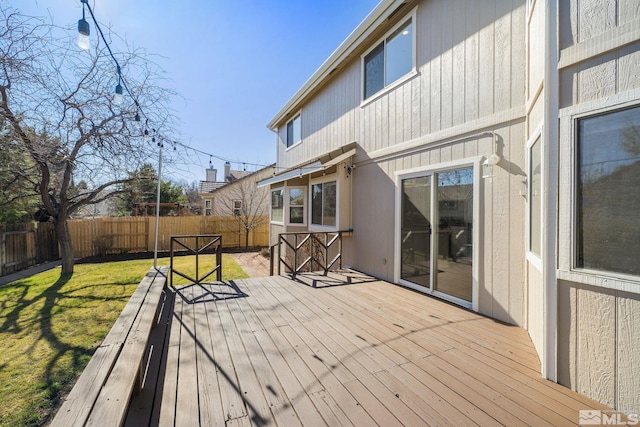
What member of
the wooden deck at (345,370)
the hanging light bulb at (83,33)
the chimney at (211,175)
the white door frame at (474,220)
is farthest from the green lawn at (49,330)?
the chimney at (211,175)

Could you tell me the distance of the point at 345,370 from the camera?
234 cm

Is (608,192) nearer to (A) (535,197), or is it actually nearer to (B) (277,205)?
(A) (535,197)

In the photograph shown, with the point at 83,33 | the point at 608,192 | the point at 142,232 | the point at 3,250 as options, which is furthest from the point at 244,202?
the point at 608,192

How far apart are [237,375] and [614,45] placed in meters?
3.69

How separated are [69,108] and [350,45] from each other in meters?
6.35

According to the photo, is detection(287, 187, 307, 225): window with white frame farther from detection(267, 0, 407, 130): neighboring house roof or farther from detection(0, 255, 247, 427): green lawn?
detection(267, 0, 407, 130): neighboring house roof

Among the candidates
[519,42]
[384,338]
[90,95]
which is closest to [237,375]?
[384,338]

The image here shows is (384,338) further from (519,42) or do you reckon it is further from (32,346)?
(32,346)

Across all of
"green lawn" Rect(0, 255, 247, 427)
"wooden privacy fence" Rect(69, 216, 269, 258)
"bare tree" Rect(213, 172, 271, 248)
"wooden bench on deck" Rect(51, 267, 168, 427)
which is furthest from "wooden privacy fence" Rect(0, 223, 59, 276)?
"wooden bench on deck" Rect(51, 267, 168, 427)

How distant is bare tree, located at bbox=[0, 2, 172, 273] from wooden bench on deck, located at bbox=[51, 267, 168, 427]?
486 centimetres

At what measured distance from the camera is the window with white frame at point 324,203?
684 cm

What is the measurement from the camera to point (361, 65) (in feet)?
20.2

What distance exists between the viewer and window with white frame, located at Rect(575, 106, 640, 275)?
5.77 feet

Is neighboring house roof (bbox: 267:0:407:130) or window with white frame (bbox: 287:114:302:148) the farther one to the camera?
window with white frame (bbox: 287:114:302:148)
